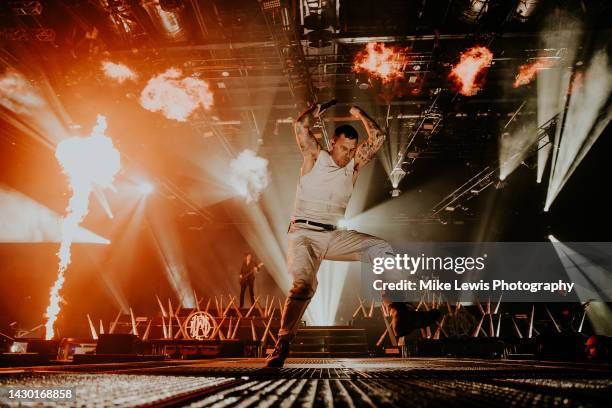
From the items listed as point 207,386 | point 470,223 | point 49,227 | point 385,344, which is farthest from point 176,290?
point 207,386

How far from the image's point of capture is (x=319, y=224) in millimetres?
3082

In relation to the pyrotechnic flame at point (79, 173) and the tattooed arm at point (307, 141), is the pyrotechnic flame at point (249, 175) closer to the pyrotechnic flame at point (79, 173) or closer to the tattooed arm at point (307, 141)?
the pyrotechnic flame at point (79, 173)

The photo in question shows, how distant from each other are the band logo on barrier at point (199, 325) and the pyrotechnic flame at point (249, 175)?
6701mm

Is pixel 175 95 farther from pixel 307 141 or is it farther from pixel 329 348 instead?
pixel 307 141

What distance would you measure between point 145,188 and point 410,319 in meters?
14.6

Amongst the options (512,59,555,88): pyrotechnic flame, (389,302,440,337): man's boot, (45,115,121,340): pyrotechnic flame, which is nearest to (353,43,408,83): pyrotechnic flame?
(512,59,555,88): pyrotechnic flame

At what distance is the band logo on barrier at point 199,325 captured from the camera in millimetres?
9453

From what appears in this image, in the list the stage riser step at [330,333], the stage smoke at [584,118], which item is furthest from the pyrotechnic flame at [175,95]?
the stage smoke at [584,118]

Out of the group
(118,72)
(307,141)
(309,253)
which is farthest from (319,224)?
(118,72)

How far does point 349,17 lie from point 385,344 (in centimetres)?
866

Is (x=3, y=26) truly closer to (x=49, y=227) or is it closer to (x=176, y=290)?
(x=49, y=227)

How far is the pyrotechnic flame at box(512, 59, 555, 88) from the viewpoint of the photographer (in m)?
8.80

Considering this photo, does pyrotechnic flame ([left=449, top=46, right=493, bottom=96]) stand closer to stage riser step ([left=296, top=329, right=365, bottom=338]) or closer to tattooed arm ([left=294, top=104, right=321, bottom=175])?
stage riser step ([left=296, top=329, right=365, bottom=338])

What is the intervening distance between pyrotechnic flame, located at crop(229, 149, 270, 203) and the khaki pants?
37.2 ft
